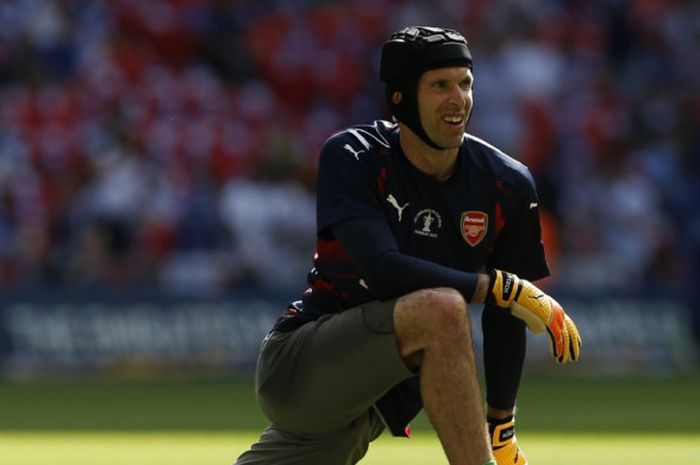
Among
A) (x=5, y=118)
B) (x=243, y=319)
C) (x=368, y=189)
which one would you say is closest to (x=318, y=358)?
(x=368, y=189)

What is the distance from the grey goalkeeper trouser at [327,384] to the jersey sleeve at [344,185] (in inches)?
14.1

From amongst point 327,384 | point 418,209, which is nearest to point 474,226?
point 418,209

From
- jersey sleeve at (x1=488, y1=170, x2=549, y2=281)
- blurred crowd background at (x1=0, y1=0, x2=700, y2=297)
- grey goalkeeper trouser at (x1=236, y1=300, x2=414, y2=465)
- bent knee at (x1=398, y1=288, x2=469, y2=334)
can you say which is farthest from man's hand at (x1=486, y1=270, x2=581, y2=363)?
blurred crowd background at (x1=0, y1=0, x2=700, y2=297)

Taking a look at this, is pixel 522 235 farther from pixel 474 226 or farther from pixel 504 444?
pixel 504 444

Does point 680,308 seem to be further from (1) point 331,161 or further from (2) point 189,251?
(1) point 331,161

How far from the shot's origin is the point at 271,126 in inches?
706

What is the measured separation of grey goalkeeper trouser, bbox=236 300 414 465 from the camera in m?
5.88

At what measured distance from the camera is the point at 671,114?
18.3 m

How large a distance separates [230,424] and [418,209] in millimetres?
5892

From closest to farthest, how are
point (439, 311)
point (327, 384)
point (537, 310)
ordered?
1. point (439, 311)
2. point (537, 310)
3. point (327, 384)

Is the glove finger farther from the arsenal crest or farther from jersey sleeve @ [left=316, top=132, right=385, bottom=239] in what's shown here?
jersey sleeve @ [left=316, top=132, right=385, bottom=239]

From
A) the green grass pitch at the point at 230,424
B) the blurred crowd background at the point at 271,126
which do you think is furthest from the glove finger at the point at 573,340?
the blurred crowd background at the point at 271,126

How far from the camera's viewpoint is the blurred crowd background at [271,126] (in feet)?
53.6

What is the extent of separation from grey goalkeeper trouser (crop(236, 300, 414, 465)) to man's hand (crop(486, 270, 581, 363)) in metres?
0.39
